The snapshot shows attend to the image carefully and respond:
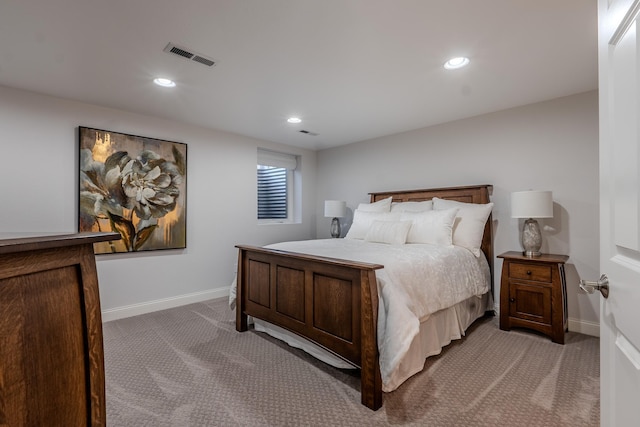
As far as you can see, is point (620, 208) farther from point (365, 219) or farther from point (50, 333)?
point (365, 219)

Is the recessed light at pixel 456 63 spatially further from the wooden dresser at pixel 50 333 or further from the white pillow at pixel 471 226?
the wooden dresser at pixel 50 333

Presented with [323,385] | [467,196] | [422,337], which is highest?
[467,196]

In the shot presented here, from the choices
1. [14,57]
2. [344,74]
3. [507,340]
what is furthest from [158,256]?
[507,340]

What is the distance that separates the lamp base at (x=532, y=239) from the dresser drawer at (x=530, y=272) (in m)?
0.16

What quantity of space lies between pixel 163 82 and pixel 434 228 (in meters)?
2.81

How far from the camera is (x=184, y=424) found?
5.41 ft

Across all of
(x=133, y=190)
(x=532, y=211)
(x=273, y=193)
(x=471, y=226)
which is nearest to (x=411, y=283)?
(x=471, y=226)

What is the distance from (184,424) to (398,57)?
2.65 m

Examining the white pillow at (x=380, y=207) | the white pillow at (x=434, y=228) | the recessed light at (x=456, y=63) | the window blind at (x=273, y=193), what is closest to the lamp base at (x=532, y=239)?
the white pillow at (x=434, y=228)

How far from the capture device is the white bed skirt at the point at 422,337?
2.05m

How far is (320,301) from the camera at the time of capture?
2166 mm

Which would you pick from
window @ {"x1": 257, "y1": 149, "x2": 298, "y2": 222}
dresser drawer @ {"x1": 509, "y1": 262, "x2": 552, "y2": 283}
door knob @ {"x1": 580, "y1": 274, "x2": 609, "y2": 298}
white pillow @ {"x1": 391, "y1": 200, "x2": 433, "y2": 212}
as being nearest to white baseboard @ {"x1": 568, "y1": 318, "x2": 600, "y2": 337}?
dresser drawer @ {"x1": 509, "y1": 262, "x2": 552, "y2": 283}

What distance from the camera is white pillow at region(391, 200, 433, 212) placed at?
357cm

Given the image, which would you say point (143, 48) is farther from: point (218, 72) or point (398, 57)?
point (398, 57)
